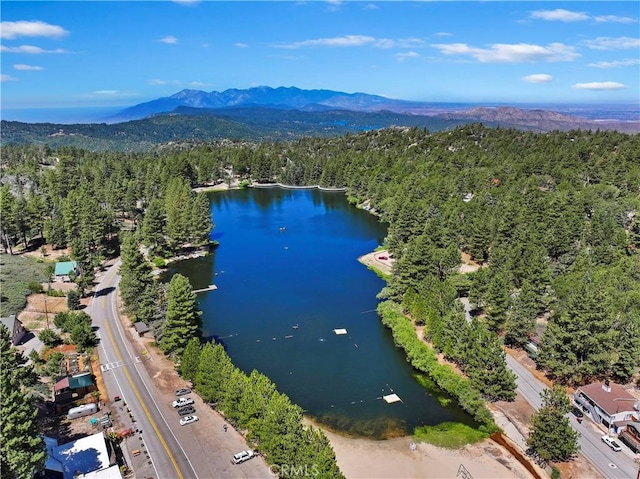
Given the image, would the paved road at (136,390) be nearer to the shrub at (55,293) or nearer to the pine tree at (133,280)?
the pine tree at (133,280)

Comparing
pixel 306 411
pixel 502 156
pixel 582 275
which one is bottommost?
pixel 306 411

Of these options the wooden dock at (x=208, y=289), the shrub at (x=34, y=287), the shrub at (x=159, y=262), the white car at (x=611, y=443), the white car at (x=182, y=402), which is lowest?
the white car at (x=611, y=443)

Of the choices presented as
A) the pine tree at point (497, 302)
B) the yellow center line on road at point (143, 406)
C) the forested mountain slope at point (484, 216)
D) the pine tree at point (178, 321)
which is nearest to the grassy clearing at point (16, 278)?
the forested mountain slope at point (484, 216)

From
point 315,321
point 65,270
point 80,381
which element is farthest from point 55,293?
point 315,321

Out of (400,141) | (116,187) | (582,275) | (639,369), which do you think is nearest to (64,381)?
(639,369)

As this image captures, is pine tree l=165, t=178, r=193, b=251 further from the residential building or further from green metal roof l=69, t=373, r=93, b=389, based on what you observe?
the residential building

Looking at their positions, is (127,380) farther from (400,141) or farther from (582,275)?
(400,141)

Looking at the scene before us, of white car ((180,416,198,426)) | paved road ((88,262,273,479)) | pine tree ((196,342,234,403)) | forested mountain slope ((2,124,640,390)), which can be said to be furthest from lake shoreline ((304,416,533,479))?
white car ((180,416,198,426))
